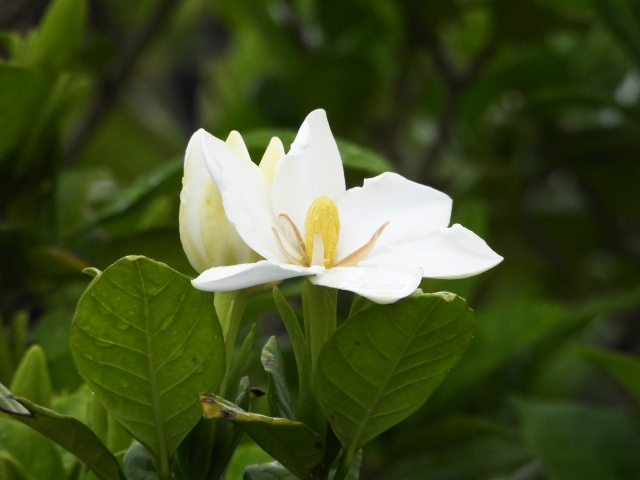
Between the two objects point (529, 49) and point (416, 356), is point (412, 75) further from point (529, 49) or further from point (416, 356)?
point (416, 356)

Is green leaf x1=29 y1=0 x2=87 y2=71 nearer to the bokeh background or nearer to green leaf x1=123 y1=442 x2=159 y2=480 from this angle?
the bokeh background

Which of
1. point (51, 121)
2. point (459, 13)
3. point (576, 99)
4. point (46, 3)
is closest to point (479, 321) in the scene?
point (576, 99)

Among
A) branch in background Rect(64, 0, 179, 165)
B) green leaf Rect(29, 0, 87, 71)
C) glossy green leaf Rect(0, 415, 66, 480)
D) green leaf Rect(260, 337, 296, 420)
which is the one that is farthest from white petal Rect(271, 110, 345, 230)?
branch in background Rect(64, 0, 179, 165)

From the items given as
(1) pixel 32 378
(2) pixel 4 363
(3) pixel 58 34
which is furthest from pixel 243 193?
(3) pixel 58 34

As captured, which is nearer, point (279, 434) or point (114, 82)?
point (279, 434)

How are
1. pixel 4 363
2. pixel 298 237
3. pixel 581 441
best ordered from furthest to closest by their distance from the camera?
pixel 581 441 → pixel 4 363 → pixel 298 237

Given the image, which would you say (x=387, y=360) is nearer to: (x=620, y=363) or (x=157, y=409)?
(x=157, y=409)

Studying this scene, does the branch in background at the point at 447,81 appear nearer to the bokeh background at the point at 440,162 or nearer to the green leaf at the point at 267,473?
the bokeh background at the point at 440,162
